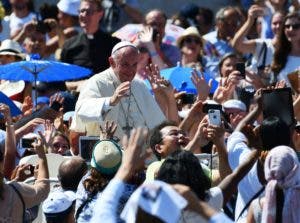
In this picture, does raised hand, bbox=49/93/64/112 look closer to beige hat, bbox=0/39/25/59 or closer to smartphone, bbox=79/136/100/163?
beige hat, bbox=0/39/25/59

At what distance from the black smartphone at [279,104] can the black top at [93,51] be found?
4.87 metres

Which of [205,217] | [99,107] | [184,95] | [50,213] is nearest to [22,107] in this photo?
[184,95]

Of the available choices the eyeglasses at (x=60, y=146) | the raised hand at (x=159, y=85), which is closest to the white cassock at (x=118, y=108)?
the eyeglasses at (x=60, y=146)

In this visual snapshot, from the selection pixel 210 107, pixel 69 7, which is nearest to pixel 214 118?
pixel 210 107

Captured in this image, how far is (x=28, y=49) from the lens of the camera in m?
17.3

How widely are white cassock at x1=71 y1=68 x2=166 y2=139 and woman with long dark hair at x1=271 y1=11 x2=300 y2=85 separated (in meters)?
2.63

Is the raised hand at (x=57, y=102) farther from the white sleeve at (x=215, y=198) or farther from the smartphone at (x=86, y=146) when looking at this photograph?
the white sleeve at (x=215, y=198)

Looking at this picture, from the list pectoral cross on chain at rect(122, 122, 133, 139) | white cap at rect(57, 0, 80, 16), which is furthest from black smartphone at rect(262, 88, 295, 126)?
white cap at rect(57, 0, 80, 16)

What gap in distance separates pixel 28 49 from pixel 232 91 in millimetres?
4626

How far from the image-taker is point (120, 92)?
11766 millimetres

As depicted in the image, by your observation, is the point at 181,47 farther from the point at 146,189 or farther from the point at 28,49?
the point at 146,189

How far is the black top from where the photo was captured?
52.4ft

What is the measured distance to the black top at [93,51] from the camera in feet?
52.4

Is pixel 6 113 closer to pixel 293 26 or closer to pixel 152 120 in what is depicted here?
pixel 152 120
